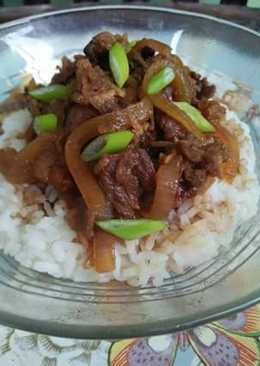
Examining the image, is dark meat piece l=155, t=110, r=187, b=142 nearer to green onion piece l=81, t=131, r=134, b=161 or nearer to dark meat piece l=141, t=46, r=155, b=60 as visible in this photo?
green onion piece l=81, t=131, r=134, b=161

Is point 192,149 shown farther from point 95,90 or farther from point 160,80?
point 95,90

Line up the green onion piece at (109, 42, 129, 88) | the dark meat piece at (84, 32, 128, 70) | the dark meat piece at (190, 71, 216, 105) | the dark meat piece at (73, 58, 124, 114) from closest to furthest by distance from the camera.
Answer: the dark meat piece at (73, 58, 124, 114) < the green onion piece at (109, 42, 129, 88) < the dark meat piece at (84, 32, 128, 70) < the dark meat piece at (190, 71, 216, 105)

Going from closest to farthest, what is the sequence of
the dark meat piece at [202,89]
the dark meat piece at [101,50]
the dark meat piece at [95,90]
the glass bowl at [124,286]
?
the glass bowl at [124,286], the dark meat piece at [95,90], the dark meat piece at [101,50], the dark meat piece at [202,89]

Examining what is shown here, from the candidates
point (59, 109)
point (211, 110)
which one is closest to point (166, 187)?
point (211, 110)

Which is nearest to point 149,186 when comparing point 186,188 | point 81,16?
point 186,188

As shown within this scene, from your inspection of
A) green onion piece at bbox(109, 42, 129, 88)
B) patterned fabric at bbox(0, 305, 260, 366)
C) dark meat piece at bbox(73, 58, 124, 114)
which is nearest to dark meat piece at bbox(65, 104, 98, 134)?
dark meat piece at bbox(73, 58, 124, 114)

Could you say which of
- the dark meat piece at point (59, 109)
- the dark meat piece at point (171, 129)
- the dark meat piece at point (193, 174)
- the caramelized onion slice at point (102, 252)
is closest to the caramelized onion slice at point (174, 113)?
the dark meat piece at point (171, 129)

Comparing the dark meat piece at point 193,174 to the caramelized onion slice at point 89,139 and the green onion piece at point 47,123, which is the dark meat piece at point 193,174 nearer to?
the caramelized onion slice at point 89,139

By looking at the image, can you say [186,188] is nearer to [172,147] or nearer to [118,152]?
[172,147]
